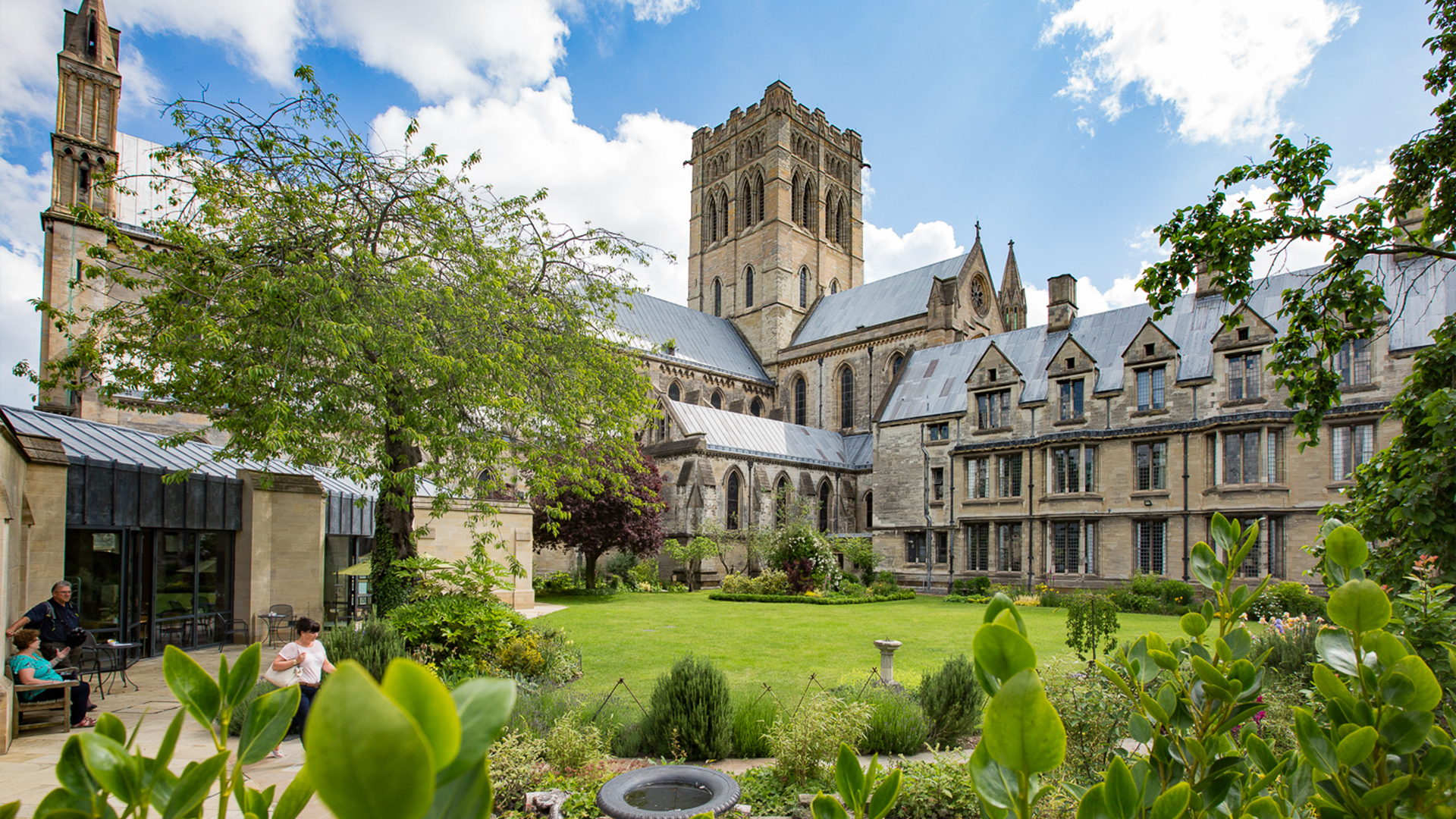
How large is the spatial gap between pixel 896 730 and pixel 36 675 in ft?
30.1

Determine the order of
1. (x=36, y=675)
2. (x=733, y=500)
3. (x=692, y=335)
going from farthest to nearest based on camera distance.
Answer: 1. (x=692, y=335)
2. (x=733, y=500)
3. (x=36, y=675)

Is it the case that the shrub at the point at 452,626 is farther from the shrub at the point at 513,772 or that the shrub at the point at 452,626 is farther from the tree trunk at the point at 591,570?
the tree trunk at the point at 591,570

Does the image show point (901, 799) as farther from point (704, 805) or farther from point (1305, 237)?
point (1305, 237)

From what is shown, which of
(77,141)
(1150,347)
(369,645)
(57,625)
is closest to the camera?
(57,625)

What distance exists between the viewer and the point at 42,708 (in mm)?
8320

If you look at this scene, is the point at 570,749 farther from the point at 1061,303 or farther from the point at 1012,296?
the point at 1012,296

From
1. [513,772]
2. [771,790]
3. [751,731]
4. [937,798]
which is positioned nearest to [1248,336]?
[751,731]

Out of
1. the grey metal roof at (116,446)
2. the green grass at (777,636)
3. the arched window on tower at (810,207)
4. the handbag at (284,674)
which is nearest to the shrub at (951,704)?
the green grass at (777,636)

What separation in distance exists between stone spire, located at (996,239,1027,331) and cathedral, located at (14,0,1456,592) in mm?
106

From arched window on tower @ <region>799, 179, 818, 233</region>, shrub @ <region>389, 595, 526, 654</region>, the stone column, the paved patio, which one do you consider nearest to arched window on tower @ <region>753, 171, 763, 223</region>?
arched window on tower @ <region>799, 179, 818, 233</region>

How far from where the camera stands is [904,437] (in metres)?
32.3

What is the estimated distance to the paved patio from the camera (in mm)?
6320

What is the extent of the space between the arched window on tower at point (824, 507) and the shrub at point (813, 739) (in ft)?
99.8

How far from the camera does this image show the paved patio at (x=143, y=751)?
632 centimetres
